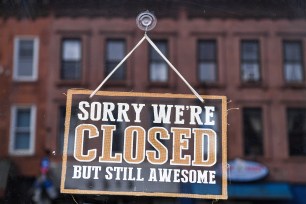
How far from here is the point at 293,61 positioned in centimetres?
402

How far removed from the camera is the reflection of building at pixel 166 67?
3.86m

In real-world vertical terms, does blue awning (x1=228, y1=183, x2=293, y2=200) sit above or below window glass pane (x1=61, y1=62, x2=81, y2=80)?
below

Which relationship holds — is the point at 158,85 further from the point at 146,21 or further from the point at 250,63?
the point at 250,63

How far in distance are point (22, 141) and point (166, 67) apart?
1.29 m

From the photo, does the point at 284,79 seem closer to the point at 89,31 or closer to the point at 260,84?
the point at 260,84

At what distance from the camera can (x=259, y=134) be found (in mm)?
3875

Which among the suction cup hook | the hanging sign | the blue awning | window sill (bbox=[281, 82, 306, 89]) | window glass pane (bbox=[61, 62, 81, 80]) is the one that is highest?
the suction cup hook

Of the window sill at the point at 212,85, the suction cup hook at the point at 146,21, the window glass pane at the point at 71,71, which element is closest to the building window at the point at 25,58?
the window glass pane at the point at 71,71

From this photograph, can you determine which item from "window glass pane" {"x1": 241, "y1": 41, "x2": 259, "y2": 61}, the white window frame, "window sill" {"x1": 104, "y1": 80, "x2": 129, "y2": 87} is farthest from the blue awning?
the white window frame

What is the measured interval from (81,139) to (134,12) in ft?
3.84

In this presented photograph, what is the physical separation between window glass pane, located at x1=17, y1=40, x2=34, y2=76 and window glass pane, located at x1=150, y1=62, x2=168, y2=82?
98cm

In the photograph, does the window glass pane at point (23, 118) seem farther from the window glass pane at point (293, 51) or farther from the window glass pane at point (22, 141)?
the window glass pane at point (293, 51)

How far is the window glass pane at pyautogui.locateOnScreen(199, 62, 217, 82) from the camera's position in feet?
13.0

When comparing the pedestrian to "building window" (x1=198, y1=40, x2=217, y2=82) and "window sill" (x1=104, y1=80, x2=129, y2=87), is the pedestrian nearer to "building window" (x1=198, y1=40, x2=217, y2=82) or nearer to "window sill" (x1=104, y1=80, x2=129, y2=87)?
"window sill" (x1=104, y1=80, x2=129, y2=87)
